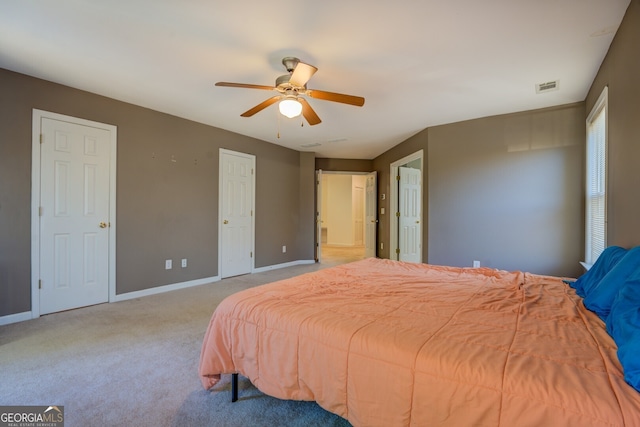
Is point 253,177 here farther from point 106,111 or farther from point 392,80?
point 392,80

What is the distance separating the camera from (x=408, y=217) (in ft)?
19.8

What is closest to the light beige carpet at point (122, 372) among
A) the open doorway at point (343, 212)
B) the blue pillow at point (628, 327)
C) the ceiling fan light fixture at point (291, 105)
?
the blue pillow at point (628, 327)

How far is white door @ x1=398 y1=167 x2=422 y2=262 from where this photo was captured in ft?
19.6

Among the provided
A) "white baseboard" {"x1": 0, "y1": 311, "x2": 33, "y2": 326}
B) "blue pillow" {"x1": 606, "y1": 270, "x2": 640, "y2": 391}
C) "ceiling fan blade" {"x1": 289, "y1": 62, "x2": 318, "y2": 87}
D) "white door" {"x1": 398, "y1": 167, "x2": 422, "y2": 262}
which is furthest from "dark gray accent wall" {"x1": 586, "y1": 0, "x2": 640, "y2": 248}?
Answer: "white baseboard" {"x1": 0, "y1": 311, "x2": 33, "y2": 326}

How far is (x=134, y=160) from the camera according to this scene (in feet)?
12.4

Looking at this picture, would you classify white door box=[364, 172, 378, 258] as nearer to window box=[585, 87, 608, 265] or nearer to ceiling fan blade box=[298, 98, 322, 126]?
window box=[585, 87, 608, 265]

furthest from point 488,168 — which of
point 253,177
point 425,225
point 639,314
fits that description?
point 253,177

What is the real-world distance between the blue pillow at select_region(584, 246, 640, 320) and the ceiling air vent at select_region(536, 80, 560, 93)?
2.19 m

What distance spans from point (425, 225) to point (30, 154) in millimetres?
4841

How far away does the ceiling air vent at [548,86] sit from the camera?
2.97 meters

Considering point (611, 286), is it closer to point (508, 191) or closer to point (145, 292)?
point (508, 191)

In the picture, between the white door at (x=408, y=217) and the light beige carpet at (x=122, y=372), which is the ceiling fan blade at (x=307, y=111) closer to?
the light beige carpet at (x=122, y=372)

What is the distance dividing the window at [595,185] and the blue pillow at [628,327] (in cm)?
204

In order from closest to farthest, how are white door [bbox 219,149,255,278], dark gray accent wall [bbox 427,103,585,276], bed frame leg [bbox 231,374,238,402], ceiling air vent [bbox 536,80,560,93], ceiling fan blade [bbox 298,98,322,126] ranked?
bed frame leg [bbox 231,374,238,402] < ceiling fan blade [bbox 298,98,322,126] < ceiling air vent [bbox 536,80,560,93] < dark gray accent wall [bbox 427,103,585,276] < white door [bbox 219,149,255,278]
